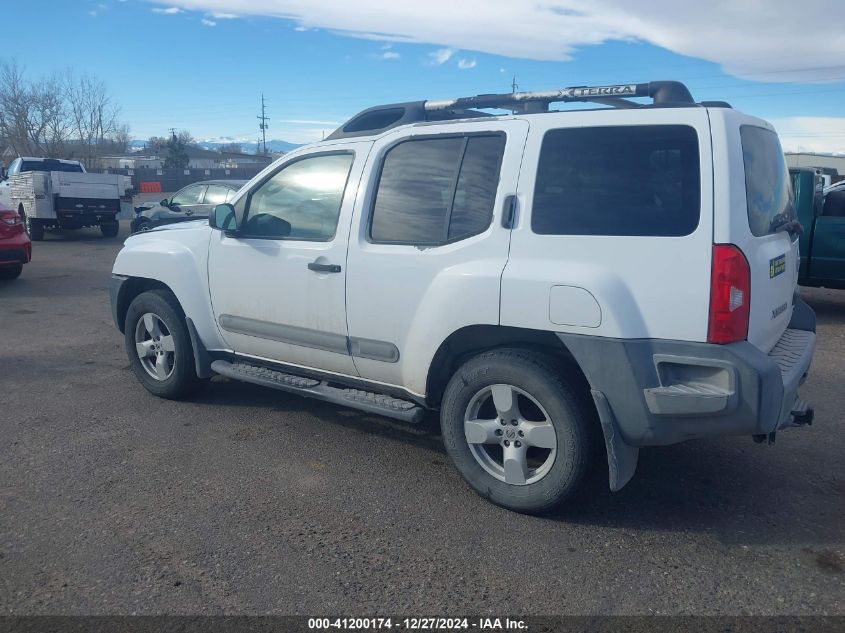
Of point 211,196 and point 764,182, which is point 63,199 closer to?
point 211,196

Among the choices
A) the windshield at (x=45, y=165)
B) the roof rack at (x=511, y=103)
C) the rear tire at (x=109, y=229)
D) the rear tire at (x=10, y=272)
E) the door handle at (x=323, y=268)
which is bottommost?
the rear tire at (x=10, y=272)

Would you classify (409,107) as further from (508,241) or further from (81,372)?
(81,372)

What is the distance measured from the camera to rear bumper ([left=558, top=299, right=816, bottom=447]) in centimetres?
323

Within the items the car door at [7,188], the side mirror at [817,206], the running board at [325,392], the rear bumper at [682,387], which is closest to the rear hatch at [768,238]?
the rear bumper at [682,387]

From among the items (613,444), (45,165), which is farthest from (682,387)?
(45,165)

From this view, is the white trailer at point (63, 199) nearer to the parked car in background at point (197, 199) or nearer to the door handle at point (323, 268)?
the parked car in background at point (197, 199)

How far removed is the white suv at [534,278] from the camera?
3303mm

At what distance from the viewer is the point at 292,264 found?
4684 millimetres

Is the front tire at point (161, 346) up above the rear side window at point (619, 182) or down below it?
below

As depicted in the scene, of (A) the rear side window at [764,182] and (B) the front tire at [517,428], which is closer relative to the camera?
(A) the rear side window at [764,182]

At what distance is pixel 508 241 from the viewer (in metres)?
3.76

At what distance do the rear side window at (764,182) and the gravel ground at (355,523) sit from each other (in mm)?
1535

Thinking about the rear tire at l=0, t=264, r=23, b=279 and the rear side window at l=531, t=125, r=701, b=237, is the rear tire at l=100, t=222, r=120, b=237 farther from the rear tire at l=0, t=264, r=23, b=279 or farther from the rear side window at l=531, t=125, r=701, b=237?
the rear side window at l=531, t=125, r=701, b=237

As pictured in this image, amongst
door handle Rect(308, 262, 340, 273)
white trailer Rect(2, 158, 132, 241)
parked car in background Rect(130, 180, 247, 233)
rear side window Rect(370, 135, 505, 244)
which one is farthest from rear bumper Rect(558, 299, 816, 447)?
white trailer Rect(2, 158, 132, 241)
